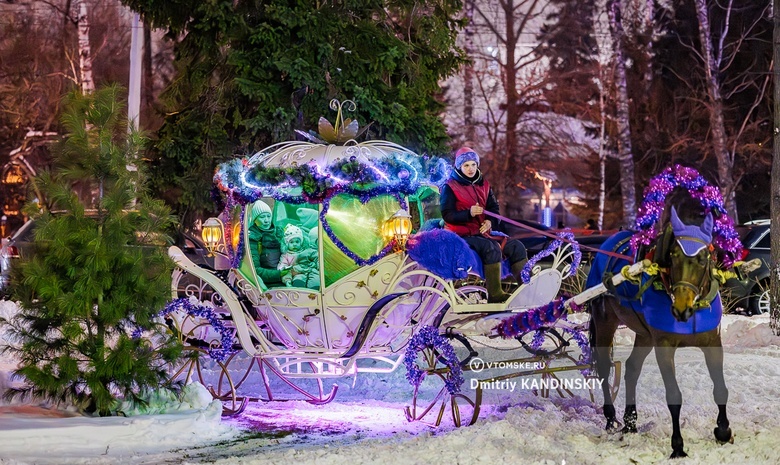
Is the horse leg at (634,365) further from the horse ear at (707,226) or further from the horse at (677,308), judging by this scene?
the horse ear at (707,226)

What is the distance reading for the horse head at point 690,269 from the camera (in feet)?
22.2

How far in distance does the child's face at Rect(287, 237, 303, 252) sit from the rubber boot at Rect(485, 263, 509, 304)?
197 centimetres

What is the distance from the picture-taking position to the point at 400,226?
917 centimetres

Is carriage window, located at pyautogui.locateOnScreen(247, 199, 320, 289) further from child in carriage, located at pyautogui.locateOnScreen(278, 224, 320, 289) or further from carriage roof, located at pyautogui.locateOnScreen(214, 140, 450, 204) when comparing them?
carriage roof, located at pyautogui.locateOnScreen(214, 140, 450, 204)

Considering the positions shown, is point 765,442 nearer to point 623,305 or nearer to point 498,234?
point 623,305

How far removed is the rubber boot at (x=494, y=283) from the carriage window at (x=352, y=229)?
1.15 meters

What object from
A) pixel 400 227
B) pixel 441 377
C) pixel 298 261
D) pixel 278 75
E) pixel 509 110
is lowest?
pixel 441 377

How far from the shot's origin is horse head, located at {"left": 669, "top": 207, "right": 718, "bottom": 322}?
6762 millimetres

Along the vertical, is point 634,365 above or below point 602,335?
below

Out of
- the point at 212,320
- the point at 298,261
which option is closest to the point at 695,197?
the point at 298,261

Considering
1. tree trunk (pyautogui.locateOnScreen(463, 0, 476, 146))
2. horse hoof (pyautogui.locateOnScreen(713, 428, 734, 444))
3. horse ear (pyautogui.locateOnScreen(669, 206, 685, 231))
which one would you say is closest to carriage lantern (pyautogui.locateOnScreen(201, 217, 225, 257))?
horse ear (pyautogui.locateOnScreen(669, 206, 685, 231))

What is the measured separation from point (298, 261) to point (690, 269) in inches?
165

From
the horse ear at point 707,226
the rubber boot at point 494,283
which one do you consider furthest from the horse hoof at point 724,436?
the rubber boot at point 494,283

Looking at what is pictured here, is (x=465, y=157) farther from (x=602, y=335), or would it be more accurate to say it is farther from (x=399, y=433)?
(x=399, y=433)
